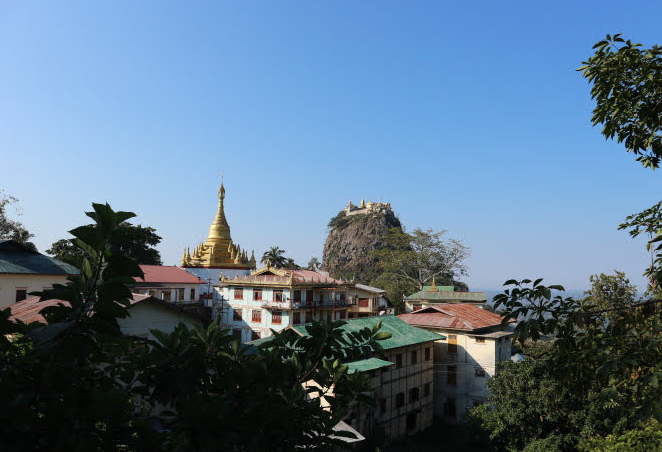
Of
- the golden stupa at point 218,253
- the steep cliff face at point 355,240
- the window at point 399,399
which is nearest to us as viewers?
the window at point 399,399

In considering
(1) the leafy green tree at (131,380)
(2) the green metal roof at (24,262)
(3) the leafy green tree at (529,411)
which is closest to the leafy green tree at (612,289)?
(3) the leafy green tree at (529,411)

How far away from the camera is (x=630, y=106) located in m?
6.82

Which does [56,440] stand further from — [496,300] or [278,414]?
[496,300]

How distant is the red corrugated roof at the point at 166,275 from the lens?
44.4 metres

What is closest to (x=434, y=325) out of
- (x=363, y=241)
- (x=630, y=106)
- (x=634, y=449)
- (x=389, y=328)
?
(x=389, y=328)

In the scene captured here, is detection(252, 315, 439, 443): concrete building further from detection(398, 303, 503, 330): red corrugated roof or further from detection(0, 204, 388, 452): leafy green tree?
detection(0, 204, 388, 452): leafy green tree

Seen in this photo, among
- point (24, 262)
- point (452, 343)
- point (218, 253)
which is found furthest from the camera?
point (218, 253)

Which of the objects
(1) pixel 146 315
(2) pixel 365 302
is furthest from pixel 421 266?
(1) pixel 146 315

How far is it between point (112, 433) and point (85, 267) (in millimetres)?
1172

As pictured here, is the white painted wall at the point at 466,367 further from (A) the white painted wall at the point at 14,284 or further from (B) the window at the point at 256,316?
(A) the white painted wall at the point at 14,284

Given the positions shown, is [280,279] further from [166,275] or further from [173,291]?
[166,275]

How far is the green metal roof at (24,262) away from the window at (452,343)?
93.5 ft

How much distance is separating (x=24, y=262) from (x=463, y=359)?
32.5 meters

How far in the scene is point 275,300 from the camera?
40.9 meters
